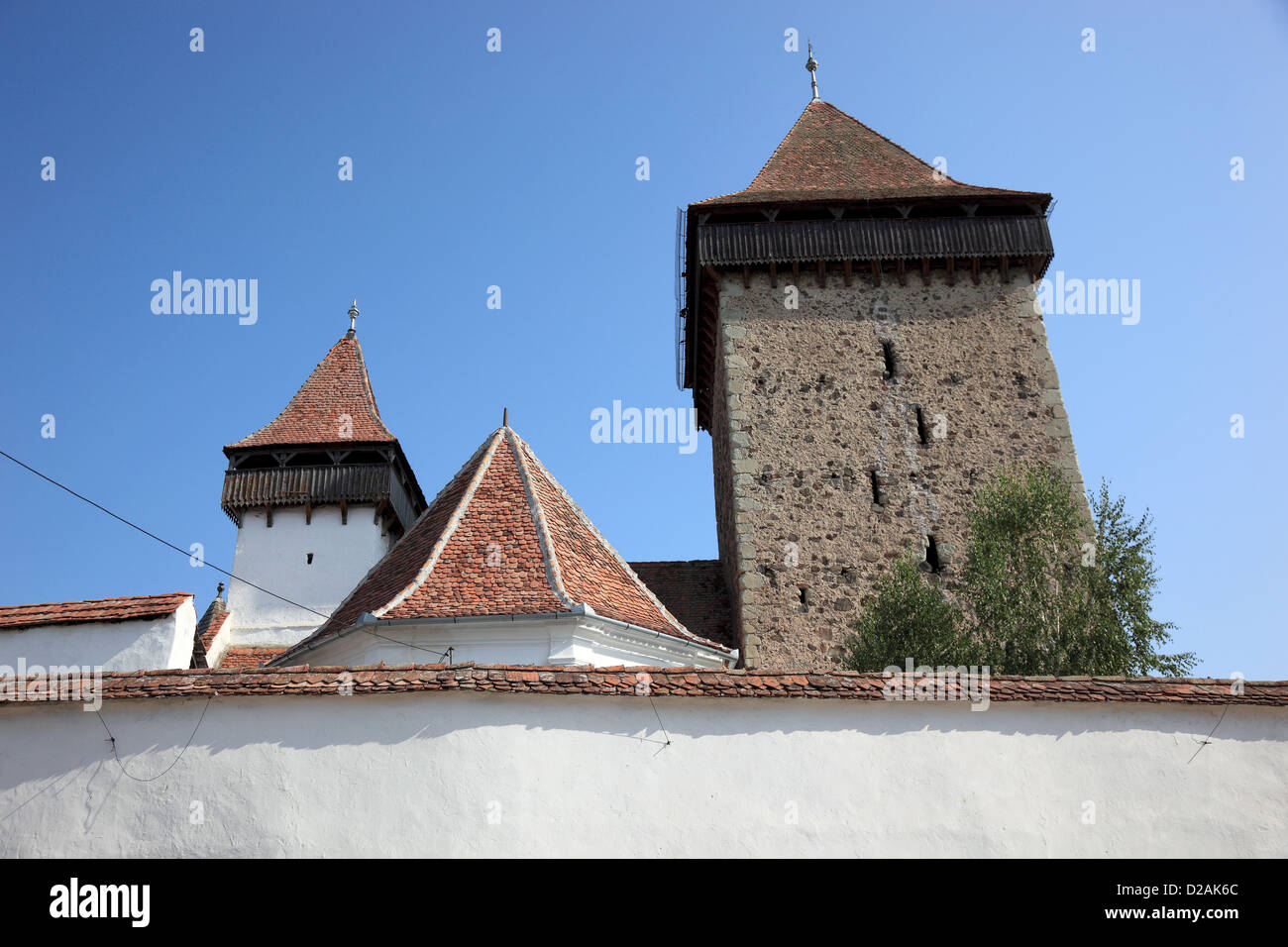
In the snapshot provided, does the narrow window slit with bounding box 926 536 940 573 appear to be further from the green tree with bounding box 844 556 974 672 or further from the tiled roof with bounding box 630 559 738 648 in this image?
the tiled roof with bounding box 630 559 738 648

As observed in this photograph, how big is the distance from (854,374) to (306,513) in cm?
1329

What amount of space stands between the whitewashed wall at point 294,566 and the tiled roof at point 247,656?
62 cm

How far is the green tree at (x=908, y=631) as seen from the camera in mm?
13250

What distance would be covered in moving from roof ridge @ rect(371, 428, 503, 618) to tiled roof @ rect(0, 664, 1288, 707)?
3541 mm

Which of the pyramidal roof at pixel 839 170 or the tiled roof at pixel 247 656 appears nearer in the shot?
the pyramidal roof at pixel 839 170

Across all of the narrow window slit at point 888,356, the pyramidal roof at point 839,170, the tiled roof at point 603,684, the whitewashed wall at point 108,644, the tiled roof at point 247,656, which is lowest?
the tiled roof at point 247,656

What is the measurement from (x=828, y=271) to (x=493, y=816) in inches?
529

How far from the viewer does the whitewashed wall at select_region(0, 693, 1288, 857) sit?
23.4 feet

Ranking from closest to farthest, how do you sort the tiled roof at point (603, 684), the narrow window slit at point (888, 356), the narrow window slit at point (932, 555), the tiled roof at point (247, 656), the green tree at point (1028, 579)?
the tiled roof at point (603, 684) < the green tree at point (1028, 579) < the narrow window slit at point (932, 555) < the narrow window slit at point (888, 356) < the tiled roof at point (247, 656)

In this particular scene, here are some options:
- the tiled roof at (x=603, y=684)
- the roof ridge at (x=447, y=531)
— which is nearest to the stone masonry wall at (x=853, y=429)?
the roof ridge at (x=447, y=531)

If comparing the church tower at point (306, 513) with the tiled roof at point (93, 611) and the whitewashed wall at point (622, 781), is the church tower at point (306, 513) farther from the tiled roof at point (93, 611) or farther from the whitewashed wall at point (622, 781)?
the whitewashed wall at point (622, 781)

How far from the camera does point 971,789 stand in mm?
7383
